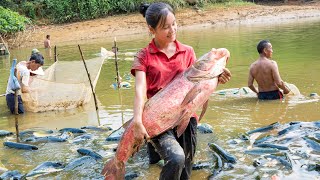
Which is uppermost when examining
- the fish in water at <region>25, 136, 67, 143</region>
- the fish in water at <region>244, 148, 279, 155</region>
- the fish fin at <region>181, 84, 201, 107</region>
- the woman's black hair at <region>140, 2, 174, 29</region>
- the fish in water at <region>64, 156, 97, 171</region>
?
the woman's black hair at <region>140, 2, 174, 29</region>

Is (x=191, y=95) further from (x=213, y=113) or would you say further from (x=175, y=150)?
(x=213, y=113)

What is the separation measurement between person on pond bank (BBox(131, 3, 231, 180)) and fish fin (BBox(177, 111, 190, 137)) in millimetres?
78

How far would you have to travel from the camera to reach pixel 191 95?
3.75m

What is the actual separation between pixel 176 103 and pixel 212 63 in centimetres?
A: 47

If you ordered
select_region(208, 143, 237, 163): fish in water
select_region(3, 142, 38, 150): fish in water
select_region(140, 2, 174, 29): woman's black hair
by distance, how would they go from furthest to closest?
select_region(3, 142, 38, 150): fish in water
select_region(208, 143, 237, 163): fish in water
select_region(140, 2, 174, 29): woman's black hair

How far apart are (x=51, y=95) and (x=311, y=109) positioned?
194 inches

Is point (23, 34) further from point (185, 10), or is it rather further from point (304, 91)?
point (304, 91)

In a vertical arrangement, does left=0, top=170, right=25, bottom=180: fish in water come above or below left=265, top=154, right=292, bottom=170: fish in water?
below

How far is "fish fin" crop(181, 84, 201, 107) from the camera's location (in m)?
3.75

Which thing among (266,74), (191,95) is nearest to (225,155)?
(191,95)

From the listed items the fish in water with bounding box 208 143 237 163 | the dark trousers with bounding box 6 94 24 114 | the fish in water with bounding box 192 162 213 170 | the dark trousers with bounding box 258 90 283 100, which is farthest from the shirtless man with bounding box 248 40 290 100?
the dark trousers with bounding box 6 94 24 114

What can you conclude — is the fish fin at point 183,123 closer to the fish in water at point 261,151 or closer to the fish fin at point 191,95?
the fish fin at point 191,95

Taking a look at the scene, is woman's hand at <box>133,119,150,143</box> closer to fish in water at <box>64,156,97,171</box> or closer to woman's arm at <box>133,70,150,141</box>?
woman's arm at <box>133,70,150,141</box>

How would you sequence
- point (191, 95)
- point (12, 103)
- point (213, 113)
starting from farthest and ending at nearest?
point (12, 103)
point (213, 113)
point (191, 95)
